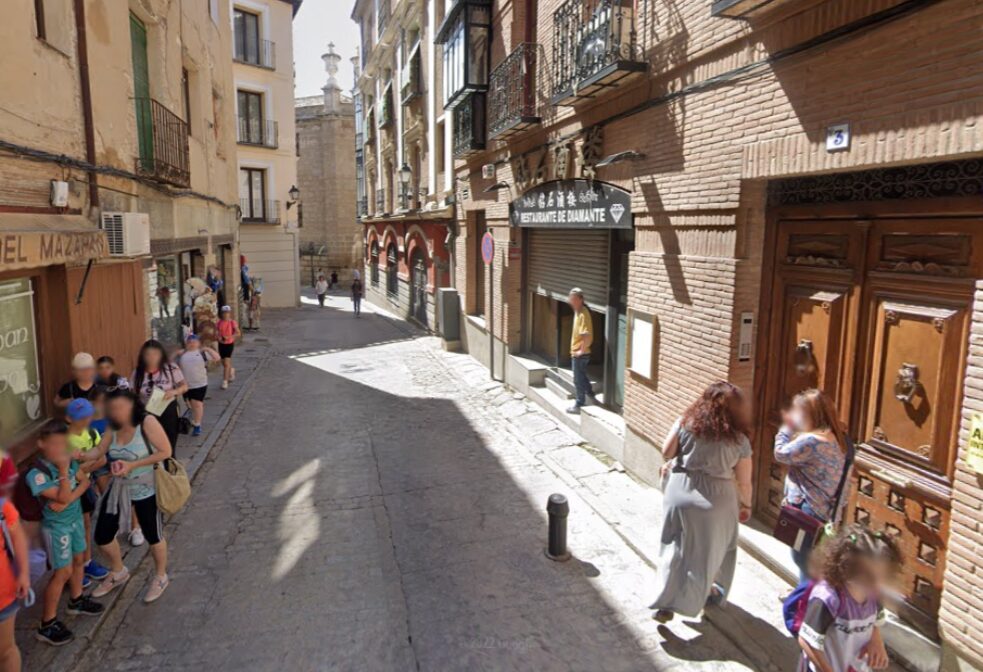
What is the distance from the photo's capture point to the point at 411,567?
5477 mm

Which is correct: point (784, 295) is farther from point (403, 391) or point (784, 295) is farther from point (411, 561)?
point (403, 391)

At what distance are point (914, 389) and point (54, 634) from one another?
5.86 metres

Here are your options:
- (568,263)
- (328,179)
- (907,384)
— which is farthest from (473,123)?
(328,179)

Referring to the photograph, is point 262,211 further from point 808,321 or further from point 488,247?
point 808,321

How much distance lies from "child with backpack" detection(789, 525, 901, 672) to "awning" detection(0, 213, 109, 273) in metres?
5.54

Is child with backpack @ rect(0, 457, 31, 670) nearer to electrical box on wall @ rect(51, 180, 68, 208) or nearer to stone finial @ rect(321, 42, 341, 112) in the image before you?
electrical box on wall @ rect(51, 180, 68, 208)

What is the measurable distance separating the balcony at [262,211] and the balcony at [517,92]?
17267 mm

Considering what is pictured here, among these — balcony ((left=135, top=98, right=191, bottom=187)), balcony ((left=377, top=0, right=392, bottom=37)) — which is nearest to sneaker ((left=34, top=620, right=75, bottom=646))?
balcony ((left=135, top=98, right=191, bottom=187))

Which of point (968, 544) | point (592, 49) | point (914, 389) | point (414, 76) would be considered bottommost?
point (968, 544)

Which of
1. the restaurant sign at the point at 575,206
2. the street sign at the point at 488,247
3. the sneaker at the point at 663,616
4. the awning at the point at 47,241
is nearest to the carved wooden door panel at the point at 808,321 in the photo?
the sneaker at the point at 663,616

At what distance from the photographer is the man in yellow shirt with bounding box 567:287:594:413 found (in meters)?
8.86

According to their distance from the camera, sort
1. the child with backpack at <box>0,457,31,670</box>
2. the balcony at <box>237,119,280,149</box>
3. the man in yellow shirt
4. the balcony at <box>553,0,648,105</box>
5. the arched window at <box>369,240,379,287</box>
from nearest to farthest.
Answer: the child with backpack at <box>0,457,31,670</box> → the balcony at <box>553,0,648,105</box> → the man in yellow shirt → the balcony at <box>237,119,280,149</box> → the arched window at <box>369,240,379,287</box>

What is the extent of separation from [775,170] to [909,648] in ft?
11.0

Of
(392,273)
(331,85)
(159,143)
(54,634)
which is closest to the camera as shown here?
(54,634)
